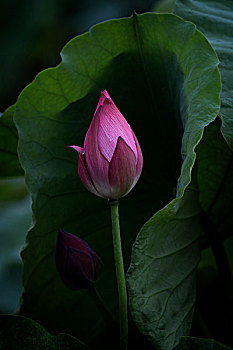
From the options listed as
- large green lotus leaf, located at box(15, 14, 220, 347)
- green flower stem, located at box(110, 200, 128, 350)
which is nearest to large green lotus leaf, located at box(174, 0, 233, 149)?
large green lotus leaf, located at box(15, 14, 220, 347)

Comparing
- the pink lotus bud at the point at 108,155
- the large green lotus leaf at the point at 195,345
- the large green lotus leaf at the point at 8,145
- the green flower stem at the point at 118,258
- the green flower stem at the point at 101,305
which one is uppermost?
the large green lotus leaf at the point at 8,145

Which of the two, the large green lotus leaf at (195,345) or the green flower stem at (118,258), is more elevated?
the green flower stem at (118,258)

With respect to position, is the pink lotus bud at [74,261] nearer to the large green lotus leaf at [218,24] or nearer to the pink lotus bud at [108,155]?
the pink lotus bud at [108,155]

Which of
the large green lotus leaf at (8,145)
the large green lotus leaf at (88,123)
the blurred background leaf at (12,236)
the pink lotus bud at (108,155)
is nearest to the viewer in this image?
the pink lotus bud at (108,155)

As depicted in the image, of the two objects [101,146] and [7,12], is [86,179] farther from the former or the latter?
[7,12]

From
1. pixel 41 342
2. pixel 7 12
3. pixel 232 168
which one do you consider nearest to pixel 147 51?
pixel 232 168

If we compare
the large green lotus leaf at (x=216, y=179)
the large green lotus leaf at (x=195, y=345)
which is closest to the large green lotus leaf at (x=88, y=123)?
the large green lotus leaf at (x=216, y=179)
